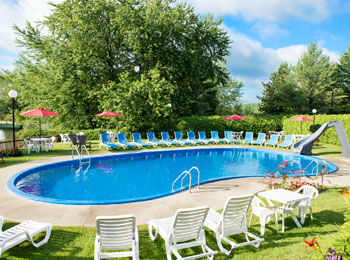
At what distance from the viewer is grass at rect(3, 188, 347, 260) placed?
3.66 metres

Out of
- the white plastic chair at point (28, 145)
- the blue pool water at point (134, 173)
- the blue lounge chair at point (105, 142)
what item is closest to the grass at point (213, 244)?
the blue pool water at point (134, 173)

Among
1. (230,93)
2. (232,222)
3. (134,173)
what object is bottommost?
(134,173)

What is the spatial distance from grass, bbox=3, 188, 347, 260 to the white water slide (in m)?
10.3

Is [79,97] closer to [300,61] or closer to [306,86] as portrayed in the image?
[306,86]

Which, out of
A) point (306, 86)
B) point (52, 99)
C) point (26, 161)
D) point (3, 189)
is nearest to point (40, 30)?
point (52, 99)

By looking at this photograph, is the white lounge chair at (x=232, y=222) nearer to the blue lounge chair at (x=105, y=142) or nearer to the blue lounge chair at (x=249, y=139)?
the blue lounge chair at (x=105, y=142)

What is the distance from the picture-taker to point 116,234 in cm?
324

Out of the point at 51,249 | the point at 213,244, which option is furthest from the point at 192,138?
the point at 51,249

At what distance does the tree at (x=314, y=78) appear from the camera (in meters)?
33.3

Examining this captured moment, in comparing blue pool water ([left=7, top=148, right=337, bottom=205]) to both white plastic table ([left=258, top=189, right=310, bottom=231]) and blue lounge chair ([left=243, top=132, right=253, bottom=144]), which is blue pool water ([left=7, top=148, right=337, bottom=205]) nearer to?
blue lounge chair ([left=243, top=132, right=253, bottom=144])

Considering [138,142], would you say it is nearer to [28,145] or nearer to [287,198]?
[28,145]

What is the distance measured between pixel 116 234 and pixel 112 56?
24064 millimetres

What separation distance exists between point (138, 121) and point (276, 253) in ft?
55.1

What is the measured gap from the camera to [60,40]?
22797 mm
